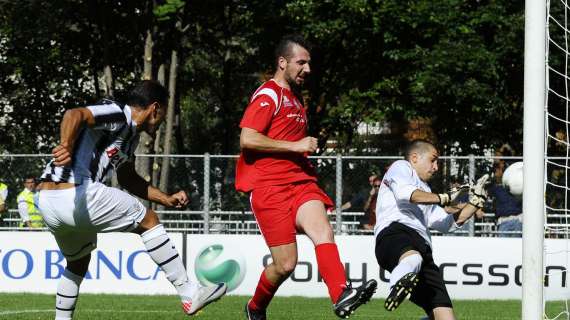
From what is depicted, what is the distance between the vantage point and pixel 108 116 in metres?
8.52

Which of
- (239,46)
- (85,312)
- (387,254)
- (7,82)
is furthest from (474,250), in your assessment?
(7,82)

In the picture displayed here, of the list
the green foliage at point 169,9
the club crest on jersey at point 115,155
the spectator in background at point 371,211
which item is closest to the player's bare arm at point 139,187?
the club crest on jersey at point 115,155

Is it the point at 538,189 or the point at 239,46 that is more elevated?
the point at 239,46

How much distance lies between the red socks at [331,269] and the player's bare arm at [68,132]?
1.89 meters

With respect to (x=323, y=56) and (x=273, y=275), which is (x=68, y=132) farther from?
(x=323, y=56)

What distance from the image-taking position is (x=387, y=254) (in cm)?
909

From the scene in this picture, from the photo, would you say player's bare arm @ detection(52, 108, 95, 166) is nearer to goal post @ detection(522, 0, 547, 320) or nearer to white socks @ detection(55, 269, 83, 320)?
white socks @ detection(55, 269, 83, 320)

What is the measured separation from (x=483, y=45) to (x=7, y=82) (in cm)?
1493

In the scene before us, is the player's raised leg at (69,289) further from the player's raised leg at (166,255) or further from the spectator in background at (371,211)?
the spectator in background at (371,211)

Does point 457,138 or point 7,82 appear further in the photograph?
point 7,82

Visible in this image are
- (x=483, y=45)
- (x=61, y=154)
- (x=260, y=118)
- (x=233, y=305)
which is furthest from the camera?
(x=483, y=45)

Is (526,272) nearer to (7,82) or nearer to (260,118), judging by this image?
(260,118)

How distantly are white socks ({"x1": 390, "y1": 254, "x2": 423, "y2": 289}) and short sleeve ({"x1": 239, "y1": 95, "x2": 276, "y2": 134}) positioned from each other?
1401 mm

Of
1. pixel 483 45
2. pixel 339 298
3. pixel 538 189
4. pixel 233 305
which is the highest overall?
pixel 483 45
